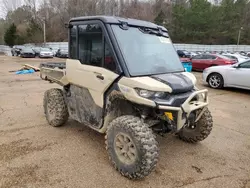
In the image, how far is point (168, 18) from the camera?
185 feet

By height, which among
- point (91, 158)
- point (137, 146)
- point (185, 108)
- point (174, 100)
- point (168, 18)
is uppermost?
point (168, 18)

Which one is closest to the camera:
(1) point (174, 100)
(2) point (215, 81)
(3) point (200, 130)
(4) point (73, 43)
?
(1) point (174, 100)

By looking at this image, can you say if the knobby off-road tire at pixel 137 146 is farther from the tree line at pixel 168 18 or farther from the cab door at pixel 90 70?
the tree line at pixel 168 18

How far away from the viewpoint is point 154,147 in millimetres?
2828

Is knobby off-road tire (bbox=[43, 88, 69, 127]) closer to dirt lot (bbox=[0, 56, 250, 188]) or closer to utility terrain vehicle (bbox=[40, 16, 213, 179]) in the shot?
dirt lot (bbox=[0, 56, 250, 188])

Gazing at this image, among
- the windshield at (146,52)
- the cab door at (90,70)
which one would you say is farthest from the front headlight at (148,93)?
the cab door at (90,70)

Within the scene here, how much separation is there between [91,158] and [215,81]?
794 cm

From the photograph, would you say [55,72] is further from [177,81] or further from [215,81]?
[215,81]

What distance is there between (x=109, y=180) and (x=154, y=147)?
0.76 m

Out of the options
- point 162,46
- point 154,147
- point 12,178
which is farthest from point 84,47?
point 12,178

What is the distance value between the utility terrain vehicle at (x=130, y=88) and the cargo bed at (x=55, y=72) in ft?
0.76

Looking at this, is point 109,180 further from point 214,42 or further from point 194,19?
point 214,42

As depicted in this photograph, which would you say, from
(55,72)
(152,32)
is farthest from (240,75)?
(55,72)

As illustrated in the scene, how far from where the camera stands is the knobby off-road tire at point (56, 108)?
174 inches
